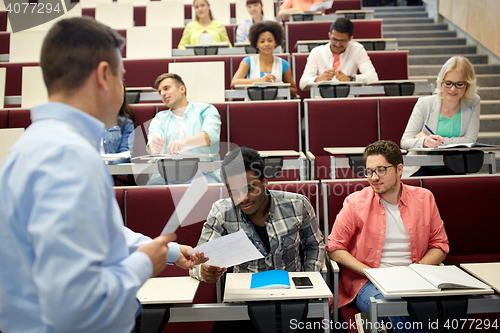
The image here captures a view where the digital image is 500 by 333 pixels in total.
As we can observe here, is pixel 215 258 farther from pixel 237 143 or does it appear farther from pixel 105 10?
pixel 105 10

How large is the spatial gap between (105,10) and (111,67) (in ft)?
11.8

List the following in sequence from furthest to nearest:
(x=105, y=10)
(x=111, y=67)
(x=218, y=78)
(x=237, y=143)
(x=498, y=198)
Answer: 1. (x=105, y=10)
2. (x=218, y=78)
3. (x=237, y=143)
4. (x=498, y=198)
5. (x=111, y=67)

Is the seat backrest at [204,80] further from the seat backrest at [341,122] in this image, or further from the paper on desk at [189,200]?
the paper on desk at [189,200]

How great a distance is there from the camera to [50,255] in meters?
0.39

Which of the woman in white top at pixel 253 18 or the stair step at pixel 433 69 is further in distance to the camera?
the stair step at pixel 433 69

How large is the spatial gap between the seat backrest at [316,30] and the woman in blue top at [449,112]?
161 cm

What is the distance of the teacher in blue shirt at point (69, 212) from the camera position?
39cm

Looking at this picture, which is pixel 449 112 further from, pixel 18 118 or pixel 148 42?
pixel 148 42

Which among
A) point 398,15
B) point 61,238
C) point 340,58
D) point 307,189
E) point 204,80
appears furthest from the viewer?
point 398,15

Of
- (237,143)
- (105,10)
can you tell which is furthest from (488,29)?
(105,10)

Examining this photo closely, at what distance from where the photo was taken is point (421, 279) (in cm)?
99

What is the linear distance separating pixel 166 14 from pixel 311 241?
311cm

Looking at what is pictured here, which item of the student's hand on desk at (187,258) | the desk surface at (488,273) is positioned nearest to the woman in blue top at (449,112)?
the desk surface at (488,273)

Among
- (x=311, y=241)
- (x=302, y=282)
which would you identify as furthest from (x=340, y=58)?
(x=302, y=282)
